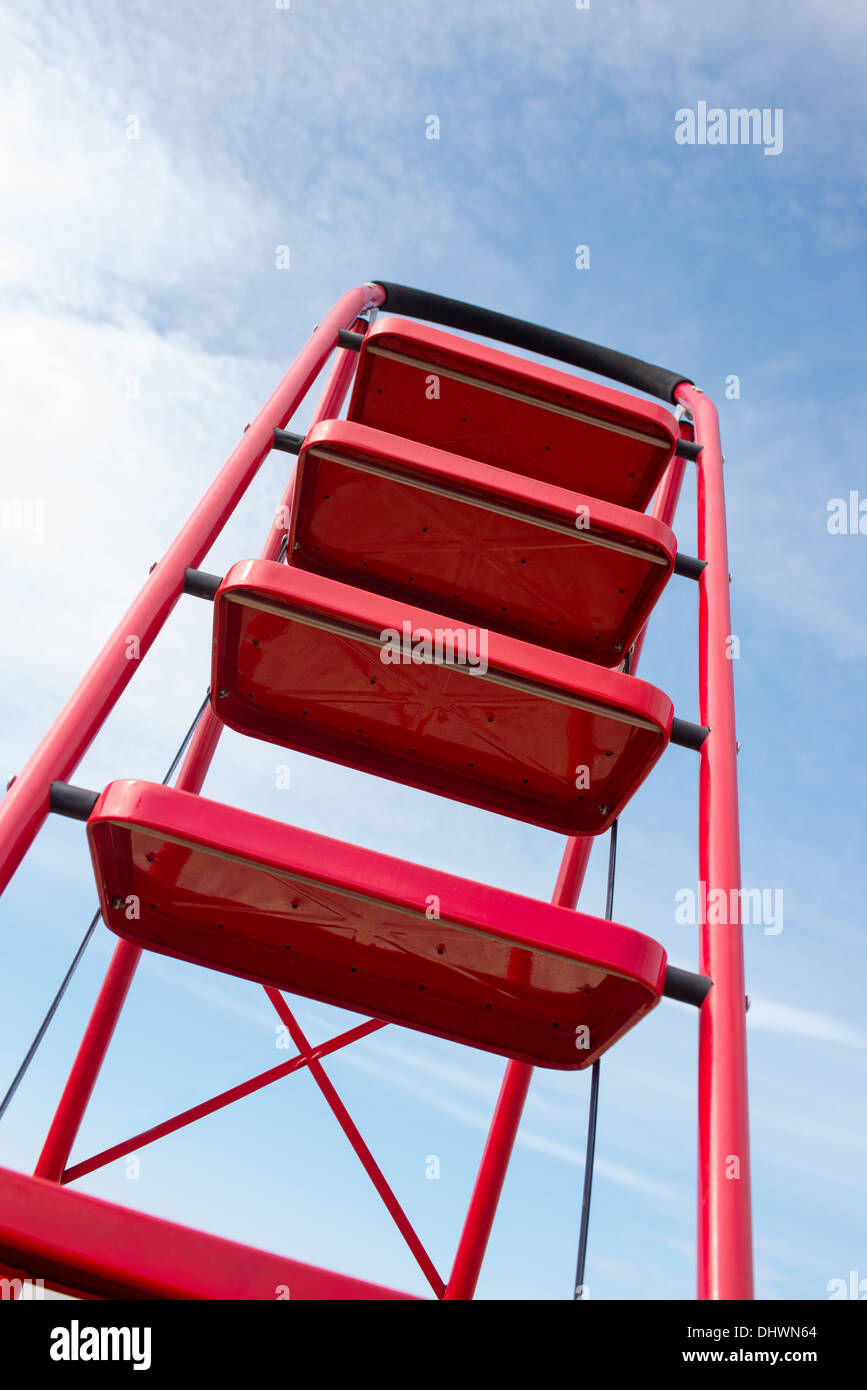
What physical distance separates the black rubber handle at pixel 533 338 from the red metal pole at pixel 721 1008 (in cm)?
204

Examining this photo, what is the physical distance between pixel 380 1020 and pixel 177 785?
5.07 feet

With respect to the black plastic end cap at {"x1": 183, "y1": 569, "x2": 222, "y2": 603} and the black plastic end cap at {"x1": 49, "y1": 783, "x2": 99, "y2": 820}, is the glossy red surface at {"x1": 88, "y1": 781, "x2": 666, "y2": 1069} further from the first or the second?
the black plastic end cap at {"x1": 183, "y1": 569, "x2": 222, "y2": 603}

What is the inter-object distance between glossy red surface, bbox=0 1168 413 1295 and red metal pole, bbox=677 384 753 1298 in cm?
71

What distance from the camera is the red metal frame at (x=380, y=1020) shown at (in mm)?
2025

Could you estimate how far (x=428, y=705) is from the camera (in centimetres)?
374

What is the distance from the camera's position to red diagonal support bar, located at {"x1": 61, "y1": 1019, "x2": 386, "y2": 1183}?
3.83 metres

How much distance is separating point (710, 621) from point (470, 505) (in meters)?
1.09

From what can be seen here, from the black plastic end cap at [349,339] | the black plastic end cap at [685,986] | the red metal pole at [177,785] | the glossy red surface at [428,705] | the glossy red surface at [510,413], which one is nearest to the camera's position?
the black plastic end cap at [685,986]

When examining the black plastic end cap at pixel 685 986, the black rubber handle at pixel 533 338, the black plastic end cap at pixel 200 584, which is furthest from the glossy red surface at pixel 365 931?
the black rubber handle at pixel 533 338

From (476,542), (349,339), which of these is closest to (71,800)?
(476,542)

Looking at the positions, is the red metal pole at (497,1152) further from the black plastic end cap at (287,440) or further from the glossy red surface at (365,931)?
the black plastic end cap at (287,440)

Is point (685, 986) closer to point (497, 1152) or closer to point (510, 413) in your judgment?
point (497, 1152)
